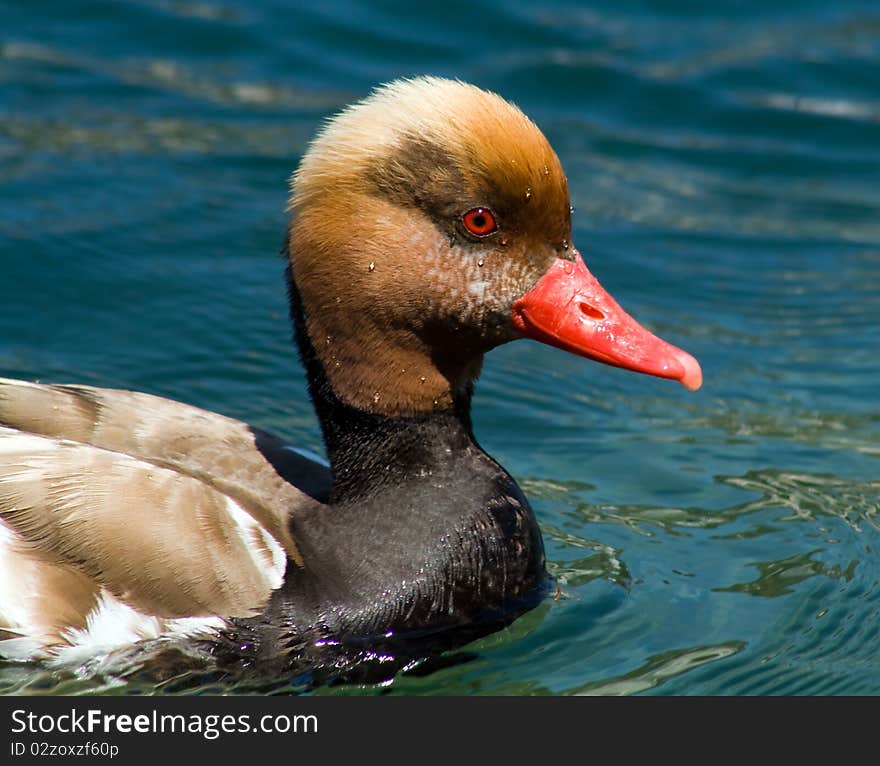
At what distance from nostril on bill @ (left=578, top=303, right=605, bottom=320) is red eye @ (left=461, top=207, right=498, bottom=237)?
1.33 feet

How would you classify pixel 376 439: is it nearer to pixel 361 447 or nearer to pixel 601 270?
pixel 361 447

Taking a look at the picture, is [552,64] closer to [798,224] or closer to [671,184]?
[671,184]

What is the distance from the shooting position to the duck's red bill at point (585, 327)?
5.18m

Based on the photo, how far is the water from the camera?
580 cm

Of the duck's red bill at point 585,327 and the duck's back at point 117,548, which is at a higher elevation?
the duck's red bill at point 585,327

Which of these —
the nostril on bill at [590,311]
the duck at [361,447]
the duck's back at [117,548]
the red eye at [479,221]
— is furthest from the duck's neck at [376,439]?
the red eye at [479,221]

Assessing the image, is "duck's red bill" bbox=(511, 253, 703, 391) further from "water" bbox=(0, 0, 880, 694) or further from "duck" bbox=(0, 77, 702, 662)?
"water" bbox=(0, 0, 880, 694)

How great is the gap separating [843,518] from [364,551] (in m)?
2.37

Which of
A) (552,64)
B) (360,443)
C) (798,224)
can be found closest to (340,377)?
(360,443)

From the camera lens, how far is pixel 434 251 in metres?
5.11

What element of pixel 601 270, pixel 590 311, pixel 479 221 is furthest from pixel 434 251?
pixel 601 270

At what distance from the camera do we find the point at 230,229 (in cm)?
933

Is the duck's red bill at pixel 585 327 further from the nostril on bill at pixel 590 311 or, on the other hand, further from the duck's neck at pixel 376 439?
the duck's neck at pixel 376 439
